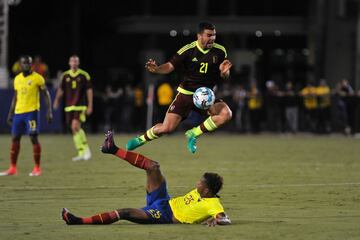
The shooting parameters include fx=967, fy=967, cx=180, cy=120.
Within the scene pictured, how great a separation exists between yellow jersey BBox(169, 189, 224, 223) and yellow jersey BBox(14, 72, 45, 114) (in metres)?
7.53

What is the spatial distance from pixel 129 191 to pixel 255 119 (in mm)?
20397

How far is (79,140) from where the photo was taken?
74.1 ft

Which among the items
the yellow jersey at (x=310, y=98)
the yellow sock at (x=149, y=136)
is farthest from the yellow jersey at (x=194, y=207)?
the yellow jersey at (x=310, y=98)

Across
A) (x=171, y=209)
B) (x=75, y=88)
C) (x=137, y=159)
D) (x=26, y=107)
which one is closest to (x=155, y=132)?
(x=137, y=159)

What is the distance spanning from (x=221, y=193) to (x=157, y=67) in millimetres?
2431

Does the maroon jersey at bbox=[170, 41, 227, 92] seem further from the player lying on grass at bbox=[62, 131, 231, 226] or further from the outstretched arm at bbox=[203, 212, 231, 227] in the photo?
the outstretched arm at bbox=[203, 212, 231, 227]

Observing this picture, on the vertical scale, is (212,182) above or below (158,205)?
above

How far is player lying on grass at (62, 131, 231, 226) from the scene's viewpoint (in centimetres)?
1157

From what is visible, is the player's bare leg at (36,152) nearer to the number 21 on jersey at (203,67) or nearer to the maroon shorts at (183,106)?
the maroon shorts at (183,106)

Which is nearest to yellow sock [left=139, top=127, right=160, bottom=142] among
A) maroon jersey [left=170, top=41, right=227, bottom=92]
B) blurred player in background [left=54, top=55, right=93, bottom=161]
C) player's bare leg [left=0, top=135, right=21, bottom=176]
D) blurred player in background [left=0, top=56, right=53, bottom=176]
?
maroon jersey [left=170, top=41, right=227, bottom=92]

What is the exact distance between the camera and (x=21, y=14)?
46.9 m

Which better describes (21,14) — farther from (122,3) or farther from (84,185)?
(84,185)

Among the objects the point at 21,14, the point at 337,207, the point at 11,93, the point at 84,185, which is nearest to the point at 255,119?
the point at 11,93

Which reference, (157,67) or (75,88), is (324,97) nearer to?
(75,88)
